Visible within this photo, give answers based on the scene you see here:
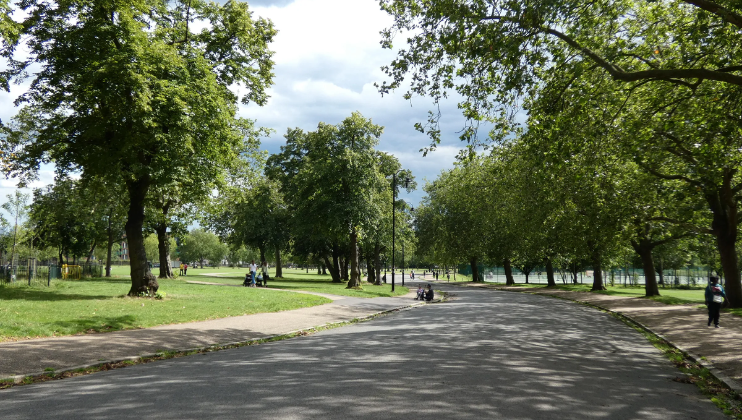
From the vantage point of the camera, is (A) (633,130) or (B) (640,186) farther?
(B) (640,186)

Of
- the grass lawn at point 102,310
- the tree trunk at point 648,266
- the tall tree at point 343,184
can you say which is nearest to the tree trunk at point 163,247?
the tall tree at point 343,184

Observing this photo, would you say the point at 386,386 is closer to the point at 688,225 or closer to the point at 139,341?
the point at 139,341

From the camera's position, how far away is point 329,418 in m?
4.92

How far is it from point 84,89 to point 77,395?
13.3 metres

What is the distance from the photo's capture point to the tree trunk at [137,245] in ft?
61.7

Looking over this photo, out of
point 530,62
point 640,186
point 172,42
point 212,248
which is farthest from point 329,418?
point 212,248

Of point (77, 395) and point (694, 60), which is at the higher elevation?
point (694, 60)

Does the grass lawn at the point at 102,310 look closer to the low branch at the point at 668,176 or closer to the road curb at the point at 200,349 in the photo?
the road curb at the point at 200,349

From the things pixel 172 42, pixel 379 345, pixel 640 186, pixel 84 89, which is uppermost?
pixel 172 42

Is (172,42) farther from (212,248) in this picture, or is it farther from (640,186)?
(212,248)

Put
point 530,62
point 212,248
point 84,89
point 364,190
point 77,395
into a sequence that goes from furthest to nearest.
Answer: point 212,248 → point 364,190 → point 84,89 → point 530,62 → point 77,395

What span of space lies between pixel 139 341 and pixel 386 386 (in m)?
6.74

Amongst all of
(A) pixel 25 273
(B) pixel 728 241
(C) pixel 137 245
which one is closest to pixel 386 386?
(C) pixel 137 245

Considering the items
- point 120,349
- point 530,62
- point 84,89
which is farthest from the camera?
point 84,89
